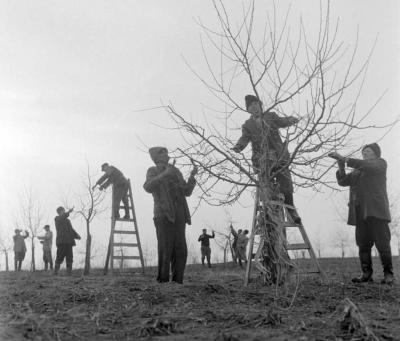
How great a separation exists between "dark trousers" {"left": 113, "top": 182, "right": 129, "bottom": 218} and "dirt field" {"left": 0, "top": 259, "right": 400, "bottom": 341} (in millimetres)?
5211

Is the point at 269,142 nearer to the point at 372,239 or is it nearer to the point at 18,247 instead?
the point at 372,239

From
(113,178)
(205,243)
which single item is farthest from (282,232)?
(205,243)

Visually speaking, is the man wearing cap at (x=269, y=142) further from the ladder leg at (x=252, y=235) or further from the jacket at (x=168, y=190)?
the jacket at (x=168, y=190)

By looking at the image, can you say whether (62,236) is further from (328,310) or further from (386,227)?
(328,310)

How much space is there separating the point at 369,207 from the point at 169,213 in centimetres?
250

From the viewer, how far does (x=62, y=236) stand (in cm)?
1065

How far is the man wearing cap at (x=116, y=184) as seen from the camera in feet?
32.7

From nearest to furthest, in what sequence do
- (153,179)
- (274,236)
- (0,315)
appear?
(0,315) → (274,236) → (153,179)

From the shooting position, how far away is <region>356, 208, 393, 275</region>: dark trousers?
18.8ft

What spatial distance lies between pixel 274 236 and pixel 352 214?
5.06 feet

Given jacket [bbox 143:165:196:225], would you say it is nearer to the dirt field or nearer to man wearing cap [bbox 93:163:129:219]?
the dirt field

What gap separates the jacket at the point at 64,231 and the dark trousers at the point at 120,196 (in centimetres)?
145

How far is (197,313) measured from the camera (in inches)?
137


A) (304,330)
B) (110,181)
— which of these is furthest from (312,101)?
(110,181)
